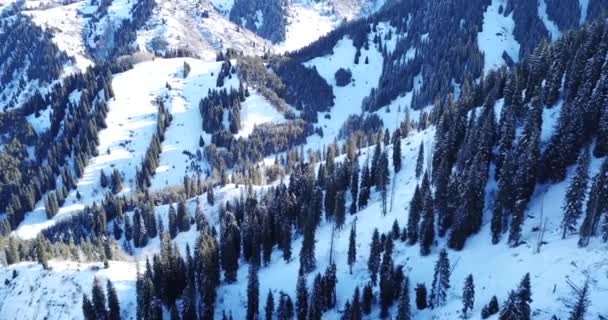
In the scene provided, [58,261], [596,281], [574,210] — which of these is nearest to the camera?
[596,281]

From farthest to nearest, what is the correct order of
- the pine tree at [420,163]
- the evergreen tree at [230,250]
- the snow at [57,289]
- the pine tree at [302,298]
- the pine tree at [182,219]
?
the pine tree at [182,219]
the pine tree at [420,163]
the evergreen tree at [230,250]
the snow at [57,289]
the pine tree at [302,298]

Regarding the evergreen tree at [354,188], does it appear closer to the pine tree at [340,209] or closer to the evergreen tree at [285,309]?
the pine tree at [340,209]

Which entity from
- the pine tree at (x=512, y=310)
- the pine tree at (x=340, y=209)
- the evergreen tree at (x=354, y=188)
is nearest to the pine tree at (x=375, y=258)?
the pine tree at (x=340, y=209)

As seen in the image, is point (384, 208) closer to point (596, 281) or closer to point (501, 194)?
point (501, 194)

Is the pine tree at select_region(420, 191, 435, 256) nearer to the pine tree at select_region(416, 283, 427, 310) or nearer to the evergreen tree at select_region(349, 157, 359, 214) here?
the pine tree at select_region(416, 283, 427, 310)

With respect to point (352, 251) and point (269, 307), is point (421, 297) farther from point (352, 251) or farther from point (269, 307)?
point (269, 307)

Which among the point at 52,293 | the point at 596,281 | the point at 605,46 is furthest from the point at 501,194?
the point at 52,293
